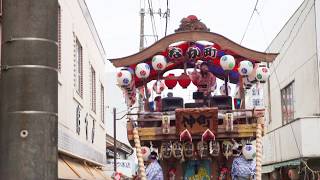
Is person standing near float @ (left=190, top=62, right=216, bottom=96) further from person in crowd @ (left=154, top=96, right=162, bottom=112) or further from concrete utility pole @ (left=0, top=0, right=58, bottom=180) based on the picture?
concrete utility pole @ (left=0, top=0, right=58, bottom=180)

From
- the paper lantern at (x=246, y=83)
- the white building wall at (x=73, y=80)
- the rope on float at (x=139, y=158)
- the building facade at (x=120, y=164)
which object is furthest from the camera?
the building facade at (x=120, y=164)

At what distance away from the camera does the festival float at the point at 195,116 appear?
9672 mm

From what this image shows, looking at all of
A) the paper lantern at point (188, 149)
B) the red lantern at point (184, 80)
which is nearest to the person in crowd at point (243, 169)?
the paper lantern at point (188, 149)

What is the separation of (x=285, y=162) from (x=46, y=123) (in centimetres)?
1974

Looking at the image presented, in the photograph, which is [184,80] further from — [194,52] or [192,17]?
[192,17]

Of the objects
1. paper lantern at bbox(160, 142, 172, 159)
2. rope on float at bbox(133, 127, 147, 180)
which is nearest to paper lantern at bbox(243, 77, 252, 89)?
paper lantern at bbox(160, 142, 172, 159)

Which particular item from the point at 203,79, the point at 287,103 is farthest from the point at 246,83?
the point at 287,103

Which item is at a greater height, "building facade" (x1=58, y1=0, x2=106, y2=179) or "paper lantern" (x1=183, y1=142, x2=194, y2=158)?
"building facade" (x1=58, y1=0, x2=106, y2=179)

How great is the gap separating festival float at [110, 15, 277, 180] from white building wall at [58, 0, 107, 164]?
2.87 m


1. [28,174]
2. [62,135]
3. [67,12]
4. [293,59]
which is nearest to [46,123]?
[28,174]

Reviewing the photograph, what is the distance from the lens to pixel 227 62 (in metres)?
9.77

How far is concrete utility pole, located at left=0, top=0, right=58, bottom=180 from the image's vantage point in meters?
3.36

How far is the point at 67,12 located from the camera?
14.0 m

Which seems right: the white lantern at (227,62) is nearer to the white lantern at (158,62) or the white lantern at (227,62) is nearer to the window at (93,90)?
the white lantern at (158,62)
